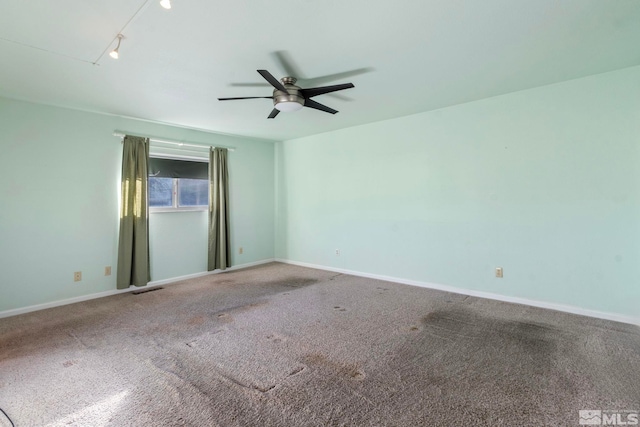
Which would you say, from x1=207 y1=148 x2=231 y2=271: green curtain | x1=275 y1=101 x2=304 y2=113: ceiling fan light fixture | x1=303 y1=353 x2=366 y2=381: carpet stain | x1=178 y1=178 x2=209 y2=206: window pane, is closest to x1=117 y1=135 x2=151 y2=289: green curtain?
x1=178 y1=178 x2=209 y2=206: window pane

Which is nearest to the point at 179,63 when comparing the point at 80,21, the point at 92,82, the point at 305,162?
the point at 80,21

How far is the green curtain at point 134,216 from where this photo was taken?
4102 millimetres

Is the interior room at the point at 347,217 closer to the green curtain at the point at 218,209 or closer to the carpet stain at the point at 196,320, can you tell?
the carpet stain at the point at 196,320

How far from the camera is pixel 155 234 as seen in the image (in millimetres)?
4520

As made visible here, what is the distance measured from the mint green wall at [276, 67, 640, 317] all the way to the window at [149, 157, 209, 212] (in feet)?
6.99

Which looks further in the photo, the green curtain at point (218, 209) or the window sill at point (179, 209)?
the green curtain at point (218, 209)

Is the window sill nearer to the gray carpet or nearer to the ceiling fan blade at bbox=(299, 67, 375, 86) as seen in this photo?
the gray carpet

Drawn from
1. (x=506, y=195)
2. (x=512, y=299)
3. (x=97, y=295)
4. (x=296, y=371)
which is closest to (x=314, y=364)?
(x=296, y=371)

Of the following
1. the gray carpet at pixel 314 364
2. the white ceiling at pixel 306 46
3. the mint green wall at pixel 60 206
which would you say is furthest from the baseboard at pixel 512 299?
the mint green wall at pixel 60 206

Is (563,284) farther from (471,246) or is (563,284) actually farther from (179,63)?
(179,63)

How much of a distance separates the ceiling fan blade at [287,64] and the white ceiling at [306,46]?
3 cm

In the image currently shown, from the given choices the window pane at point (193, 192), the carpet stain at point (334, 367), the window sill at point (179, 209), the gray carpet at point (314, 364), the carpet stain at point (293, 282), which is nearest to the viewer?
the gray carpet at point (314, 364)

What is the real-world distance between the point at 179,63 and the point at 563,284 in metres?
4.36

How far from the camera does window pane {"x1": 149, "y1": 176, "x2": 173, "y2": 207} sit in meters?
4.53
